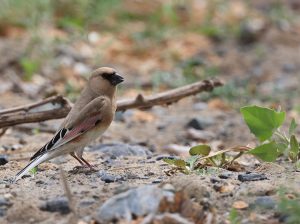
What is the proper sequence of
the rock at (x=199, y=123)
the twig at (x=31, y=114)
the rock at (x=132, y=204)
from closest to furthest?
the rock at (x=132, y=204) < the twig at (x=31, y=114) < the rock at (x=199, y=123)

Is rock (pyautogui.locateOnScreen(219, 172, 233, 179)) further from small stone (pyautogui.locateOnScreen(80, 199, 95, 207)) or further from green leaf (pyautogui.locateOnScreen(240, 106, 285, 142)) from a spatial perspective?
small stone (pyautogui.locateOnScreen(80, 199, 95, 207))

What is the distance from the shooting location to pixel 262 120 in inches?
177

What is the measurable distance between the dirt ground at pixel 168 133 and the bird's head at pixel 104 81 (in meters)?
0.46

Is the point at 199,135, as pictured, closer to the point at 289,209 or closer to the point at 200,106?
the point at 200,106

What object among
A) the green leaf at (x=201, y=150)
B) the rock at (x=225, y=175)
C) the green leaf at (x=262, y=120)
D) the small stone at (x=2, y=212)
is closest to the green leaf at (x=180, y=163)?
Result: the rock at (x=225, y=175)

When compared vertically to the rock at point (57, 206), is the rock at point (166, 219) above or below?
below

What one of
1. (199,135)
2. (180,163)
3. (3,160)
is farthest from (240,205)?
(199,135)

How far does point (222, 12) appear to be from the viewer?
1054 centimetres

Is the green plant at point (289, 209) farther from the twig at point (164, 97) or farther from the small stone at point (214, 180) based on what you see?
→ the twig at point (164, 97)

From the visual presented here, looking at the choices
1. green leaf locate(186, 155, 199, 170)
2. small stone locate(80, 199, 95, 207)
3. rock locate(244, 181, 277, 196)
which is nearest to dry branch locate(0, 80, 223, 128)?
green leaf locate(186, 155, 199, 170)

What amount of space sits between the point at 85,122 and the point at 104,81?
437mm

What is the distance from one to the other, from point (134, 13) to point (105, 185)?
6.67 m

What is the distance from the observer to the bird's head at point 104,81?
16.6ft

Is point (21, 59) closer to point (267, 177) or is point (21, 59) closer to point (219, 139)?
point (219, 139)
